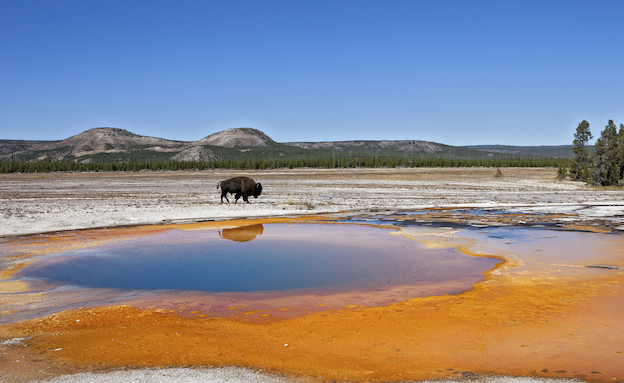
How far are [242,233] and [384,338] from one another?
42.5ft

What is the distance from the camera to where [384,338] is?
299 inches

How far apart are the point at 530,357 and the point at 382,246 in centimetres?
944

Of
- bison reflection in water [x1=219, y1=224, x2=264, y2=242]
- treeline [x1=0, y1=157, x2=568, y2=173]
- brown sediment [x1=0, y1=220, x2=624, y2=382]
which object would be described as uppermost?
treeline [x1=0, y1=157, x2=568, y2=173]

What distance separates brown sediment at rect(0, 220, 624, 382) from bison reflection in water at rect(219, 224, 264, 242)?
30.7 feet

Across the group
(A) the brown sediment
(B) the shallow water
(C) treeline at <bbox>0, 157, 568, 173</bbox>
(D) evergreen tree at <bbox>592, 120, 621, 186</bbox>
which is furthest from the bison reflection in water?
(C) treeline at <bbox>0, 157, 568, 173</bbox>

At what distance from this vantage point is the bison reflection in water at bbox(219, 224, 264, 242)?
18.7m

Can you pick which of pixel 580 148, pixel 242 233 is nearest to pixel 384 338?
pixel 242 233

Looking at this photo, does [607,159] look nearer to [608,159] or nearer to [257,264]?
[608,159]

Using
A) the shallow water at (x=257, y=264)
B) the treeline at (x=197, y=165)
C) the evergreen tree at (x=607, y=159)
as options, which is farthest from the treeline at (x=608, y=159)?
the treeline at (x=197, y=165)

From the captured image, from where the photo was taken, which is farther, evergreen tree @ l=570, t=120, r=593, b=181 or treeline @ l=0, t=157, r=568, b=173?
treeline @ l=0, t=157, r=568, b=173

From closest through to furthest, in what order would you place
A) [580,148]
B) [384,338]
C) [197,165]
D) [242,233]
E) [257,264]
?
1. [384,338]
2. [257,264]
3. [242,233]
4. [580,148]
5. [197,165]

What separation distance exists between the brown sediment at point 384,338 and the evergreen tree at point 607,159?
151ft

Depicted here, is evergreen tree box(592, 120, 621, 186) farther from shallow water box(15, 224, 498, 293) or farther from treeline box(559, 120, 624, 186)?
shallow water box(15, 224, 498, 293)

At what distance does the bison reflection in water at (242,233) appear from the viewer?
18.7 metres
